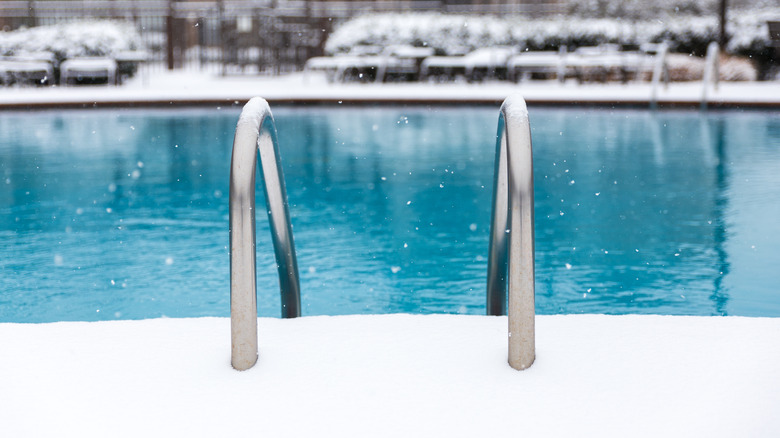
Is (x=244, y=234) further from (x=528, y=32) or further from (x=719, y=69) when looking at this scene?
(x=528, y=32)

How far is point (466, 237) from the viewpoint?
5930 mm

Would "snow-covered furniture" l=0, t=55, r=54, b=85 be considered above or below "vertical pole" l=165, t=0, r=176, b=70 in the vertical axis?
below

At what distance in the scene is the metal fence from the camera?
58.1ft

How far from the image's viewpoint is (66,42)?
1555 cm

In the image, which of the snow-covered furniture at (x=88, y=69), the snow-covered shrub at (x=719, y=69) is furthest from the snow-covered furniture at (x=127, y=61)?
the snow-covered shrub at (x=719, y=69)

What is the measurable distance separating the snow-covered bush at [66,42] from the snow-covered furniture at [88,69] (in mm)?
233

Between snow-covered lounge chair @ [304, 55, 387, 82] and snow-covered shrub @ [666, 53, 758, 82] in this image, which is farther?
snow-covered lounge chair @ [304, 55, 387, 82]

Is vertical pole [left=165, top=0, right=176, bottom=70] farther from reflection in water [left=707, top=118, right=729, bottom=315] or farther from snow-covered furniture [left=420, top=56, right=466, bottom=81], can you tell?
reflection in water [left=707, top=118, right=729, bottom=315]

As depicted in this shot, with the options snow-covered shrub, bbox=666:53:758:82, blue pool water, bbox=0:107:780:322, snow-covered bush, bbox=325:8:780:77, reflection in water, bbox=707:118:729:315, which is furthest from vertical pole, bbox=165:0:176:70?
reflection in water, bbox=707:118:729:315

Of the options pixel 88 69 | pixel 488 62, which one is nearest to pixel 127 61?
pixel 88 69

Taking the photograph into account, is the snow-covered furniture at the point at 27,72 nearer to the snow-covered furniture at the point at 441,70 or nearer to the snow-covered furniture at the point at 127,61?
the snow-covered furniture at the point at 127,61

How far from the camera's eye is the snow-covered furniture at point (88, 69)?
1466 cm

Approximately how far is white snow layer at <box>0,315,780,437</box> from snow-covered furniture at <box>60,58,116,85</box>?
12563mm

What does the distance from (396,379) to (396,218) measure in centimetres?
402
